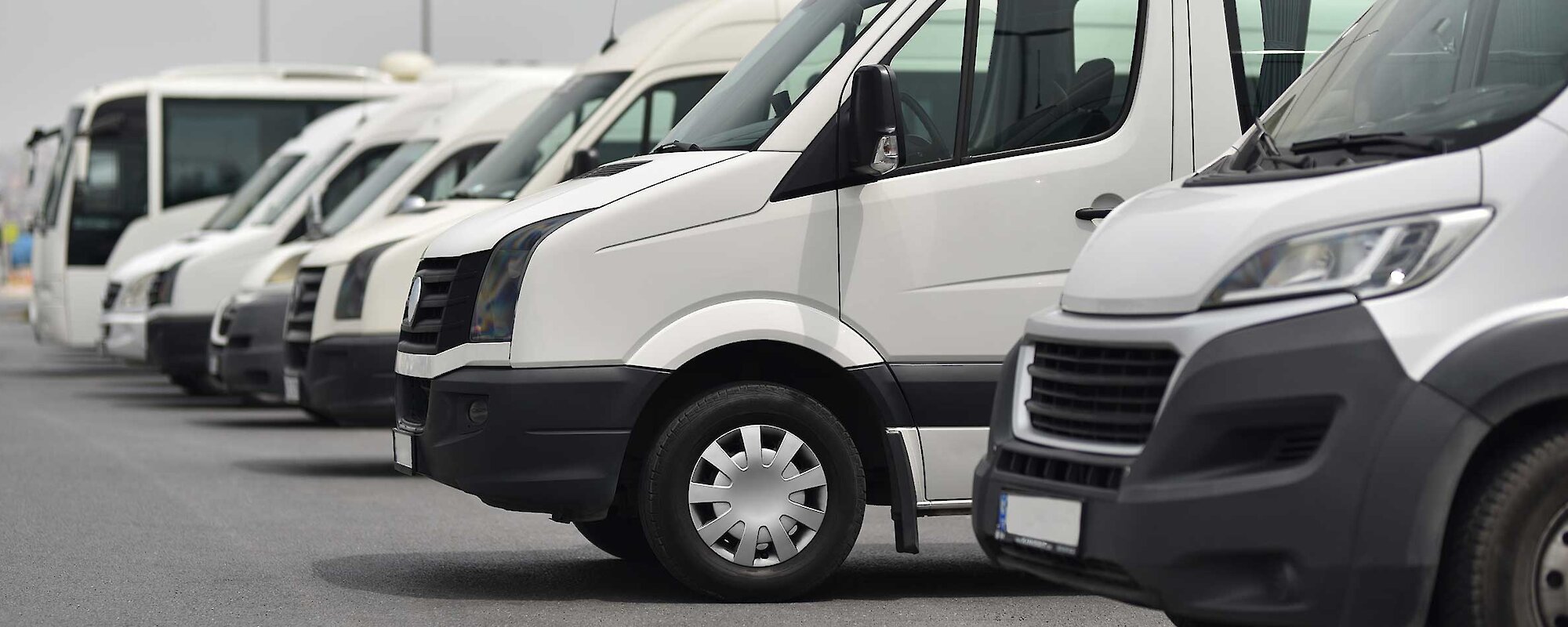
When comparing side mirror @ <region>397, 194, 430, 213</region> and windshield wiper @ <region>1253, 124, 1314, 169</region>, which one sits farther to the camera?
side mirror @ <region>397, 194, 430, 213</region>

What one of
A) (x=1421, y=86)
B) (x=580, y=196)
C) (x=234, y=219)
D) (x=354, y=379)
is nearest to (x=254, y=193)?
(x=234, y=219)

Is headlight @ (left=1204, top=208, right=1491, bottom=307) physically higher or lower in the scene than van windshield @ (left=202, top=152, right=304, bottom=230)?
higher

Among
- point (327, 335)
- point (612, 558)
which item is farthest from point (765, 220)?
point (327, 335)

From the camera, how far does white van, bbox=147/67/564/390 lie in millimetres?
15633

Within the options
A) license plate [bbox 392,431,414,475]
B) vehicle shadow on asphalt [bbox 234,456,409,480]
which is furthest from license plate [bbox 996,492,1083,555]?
vehicle shadow on asphalt [bbox 234,456,409,480]

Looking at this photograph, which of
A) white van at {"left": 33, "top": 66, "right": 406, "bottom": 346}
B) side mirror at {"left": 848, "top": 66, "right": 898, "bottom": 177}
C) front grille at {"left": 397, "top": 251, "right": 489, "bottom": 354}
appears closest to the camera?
side mirror at {"left": 848, "top": 66, "right": 898, "bottom": 177}

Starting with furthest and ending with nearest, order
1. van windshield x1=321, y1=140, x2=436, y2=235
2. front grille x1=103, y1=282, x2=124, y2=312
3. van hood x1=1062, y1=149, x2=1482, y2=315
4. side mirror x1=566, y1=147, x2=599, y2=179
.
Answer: front grille x1=103, y1=282, x2=124, y2=312
van windshield x1=321, y1=140, x2=436, y2=235
side mirror x1=566, y1=147, x2=599, y2=179
van hood x1=1062, y1=149, x2=1482, y2=315

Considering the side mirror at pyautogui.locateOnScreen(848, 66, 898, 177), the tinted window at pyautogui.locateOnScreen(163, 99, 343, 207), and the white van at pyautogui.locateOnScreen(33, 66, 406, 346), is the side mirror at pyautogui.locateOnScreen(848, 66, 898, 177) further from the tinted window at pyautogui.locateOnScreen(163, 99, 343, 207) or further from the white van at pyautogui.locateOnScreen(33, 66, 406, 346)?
the tinted window at pyautogui.locateOnScreen(163, 99, 343, 207)

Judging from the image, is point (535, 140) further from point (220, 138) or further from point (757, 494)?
point (220, 138)

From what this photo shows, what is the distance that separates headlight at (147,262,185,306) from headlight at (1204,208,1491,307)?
14.3 metres

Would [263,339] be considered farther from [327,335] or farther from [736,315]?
[736,315]

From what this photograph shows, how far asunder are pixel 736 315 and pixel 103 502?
4666 mm

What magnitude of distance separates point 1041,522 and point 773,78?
292cm

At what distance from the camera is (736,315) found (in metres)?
7.12
